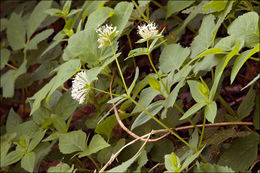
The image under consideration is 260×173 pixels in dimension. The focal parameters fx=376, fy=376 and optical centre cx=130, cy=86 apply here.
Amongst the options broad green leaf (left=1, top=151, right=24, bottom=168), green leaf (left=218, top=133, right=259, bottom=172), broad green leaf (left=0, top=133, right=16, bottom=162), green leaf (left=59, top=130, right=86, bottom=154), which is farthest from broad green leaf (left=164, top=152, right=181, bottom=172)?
broad green leaf (left=0, top=133, right=16, bottom=162)

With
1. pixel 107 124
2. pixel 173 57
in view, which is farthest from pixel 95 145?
pixel 173 57

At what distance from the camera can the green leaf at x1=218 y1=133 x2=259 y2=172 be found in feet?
2.94

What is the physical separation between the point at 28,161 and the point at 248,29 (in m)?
0.72

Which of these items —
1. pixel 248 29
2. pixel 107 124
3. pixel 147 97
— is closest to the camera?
pixel 248 29

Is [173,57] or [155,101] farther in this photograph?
[155,101]

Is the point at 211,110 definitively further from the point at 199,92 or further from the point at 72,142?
the point at 72,142

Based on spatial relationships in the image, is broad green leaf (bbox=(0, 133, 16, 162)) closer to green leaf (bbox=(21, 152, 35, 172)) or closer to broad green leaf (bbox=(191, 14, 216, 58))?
green leaf (bbox=(21, 152, 35, 172))

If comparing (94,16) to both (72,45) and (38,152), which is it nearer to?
(72,45)

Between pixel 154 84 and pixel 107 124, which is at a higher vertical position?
pixel 154 84

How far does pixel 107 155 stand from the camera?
1081mm

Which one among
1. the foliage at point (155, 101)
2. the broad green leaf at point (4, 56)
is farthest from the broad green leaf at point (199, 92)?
the broad green leaf at point (4, 56)

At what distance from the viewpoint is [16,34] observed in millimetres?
1578

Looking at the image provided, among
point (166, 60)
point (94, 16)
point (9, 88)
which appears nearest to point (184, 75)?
point (166, 60)

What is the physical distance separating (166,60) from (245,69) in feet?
1.30
